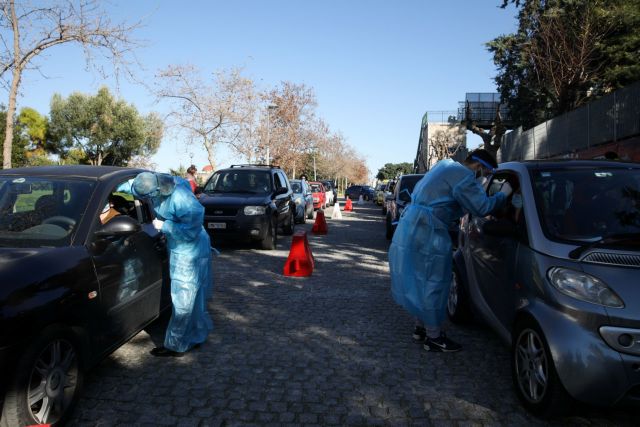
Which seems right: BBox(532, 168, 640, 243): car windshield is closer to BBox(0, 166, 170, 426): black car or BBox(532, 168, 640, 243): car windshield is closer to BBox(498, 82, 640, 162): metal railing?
BBox(0, 166, 170, 426): black car

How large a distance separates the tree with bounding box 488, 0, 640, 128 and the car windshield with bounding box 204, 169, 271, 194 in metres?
15.4

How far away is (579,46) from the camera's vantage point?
71.7 ft

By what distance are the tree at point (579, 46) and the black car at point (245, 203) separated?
15293 millimetres

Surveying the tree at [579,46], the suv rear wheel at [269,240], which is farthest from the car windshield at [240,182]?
the tree at [579,46]

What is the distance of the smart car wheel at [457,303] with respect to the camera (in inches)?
211

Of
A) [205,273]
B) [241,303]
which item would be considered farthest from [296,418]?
[241,303]

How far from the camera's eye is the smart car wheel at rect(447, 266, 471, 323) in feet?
17.6

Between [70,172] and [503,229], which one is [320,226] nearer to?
[70,172]

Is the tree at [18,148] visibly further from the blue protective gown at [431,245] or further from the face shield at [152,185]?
the blue protective gown at [431,245]

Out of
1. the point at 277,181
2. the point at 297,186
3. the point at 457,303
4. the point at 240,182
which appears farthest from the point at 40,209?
the point at 297,186

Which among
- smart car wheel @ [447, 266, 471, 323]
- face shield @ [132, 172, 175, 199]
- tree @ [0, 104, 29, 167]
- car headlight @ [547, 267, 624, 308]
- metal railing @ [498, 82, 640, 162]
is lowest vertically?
smart car wheel @ [447, 266, 471, 323]

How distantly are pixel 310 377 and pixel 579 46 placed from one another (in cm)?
2275

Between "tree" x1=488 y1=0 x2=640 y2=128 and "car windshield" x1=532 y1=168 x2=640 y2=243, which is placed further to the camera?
"tree" x1=488 y1=0 x2=640 y2=128

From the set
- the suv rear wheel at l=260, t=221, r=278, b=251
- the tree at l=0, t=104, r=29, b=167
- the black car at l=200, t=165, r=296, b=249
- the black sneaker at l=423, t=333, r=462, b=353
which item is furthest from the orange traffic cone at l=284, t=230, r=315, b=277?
the tree at l=0, t=104, r=29, b=167
